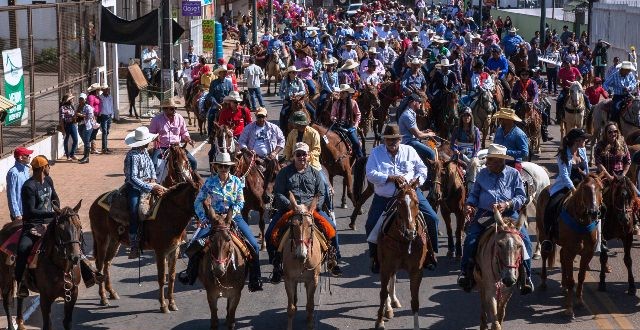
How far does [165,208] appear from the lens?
51.6 feet

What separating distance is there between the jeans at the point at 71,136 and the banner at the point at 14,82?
1776 mm

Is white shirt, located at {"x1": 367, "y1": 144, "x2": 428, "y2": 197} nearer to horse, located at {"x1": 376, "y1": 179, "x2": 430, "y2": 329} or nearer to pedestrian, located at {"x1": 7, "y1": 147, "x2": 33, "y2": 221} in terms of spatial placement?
horse, located at {"x1": 376, "y1": 179, "x2": 430, "y2": 329}

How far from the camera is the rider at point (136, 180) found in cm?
1598

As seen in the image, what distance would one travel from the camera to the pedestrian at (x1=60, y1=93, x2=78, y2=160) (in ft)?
92.9

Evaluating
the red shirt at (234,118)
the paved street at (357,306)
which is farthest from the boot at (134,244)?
the red shirt at (234,118)

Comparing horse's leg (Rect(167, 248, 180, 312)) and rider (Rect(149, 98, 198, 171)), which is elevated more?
rider (Rect(149, 98, 198, 171))

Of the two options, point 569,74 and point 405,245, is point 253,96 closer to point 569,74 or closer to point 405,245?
point 569,74

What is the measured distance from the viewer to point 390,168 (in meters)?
14.9

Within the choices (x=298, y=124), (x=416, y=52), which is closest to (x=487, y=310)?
(x=298, y=124)

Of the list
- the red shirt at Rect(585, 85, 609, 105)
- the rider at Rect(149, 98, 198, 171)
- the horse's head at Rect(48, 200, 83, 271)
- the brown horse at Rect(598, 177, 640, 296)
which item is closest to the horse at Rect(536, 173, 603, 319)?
the brown horse at Rect(598, 177, 640, 296)

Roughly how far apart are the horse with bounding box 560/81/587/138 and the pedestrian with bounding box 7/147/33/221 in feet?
56.1

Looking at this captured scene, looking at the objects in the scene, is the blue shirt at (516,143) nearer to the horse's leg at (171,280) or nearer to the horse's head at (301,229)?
the horse's head at (301,229)

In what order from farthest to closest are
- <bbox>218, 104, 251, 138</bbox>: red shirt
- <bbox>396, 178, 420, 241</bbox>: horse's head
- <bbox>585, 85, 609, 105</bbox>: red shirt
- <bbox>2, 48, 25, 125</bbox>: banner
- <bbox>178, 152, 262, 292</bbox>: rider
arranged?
<bbox>585, 85, 609, 105</bbox>: red shirt
<bbox>2, 48, 25, 125</bbox>: banner
<bbox>218, 104, 251, 138</bbox>: red shirt
<bbox>178, 152, 262, 292</bbox>: rider
<bbox>396, 178, 420, 241</bbox>: horse's head

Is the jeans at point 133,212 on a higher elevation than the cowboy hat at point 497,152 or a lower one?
lower
